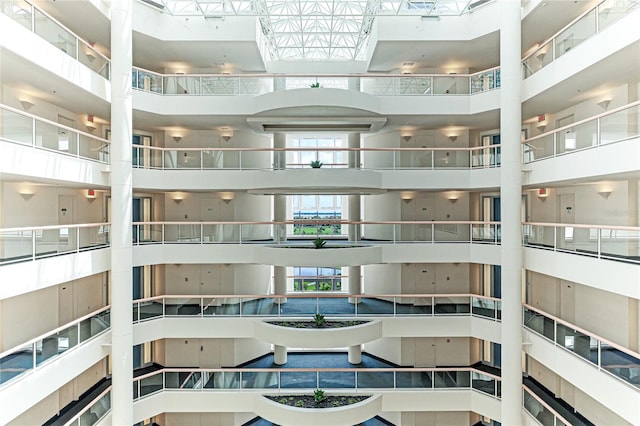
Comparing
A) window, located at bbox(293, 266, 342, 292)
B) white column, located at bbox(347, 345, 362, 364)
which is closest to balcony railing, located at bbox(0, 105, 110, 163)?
window, located at bbox(293, 266, 342, 292)

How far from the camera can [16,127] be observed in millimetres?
7938

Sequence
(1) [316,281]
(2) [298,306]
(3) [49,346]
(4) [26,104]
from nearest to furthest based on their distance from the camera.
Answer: (3) [49,346] < (4) [26,104] < (2) [298,306] < (1) [316,281]

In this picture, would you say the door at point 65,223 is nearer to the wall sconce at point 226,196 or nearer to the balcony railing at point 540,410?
the wall sconce at point 226,196

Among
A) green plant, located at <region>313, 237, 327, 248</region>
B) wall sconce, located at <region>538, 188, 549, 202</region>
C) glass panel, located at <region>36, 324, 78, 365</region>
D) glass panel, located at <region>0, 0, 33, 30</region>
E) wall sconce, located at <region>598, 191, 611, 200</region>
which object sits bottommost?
glass panel, located at <region>36, 324, 78, 365</region>

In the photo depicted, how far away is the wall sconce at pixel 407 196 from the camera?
14863 mm

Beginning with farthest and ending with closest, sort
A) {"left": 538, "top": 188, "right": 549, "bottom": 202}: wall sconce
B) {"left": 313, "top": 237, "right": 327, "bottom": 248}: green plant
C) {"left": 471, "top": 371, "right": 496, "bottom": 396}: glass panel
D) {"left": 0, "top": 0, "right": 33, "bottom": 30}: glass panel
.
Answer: {"left": 538, "top": 188, "right": 549, "bottom": 202}: wall sconce, {"left": 313, "top": 237, "right": 327, "bottom": 248}: green plant, {"left": 471, "top": 371, "right": 496, "bottom": 396}: glass panel, {"left": 0, "top": 0, "right": 33, "bottom": 30}: glass panel

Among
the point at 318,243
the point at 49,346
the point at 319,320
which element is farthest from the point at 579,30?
the point at 49,346

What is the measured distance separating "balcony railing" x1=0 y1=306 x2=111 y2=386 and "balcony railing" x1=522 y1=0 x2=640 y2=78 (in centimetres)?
1367

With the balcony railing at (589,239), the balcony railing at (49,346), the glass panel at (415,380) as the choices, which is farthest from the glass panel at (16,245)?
the balcony railing at (589,239)

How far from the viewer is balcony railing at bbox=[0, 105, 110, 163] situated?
25.6 ft

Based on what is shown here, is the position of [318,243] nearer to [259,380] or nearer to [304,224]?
[304,224]

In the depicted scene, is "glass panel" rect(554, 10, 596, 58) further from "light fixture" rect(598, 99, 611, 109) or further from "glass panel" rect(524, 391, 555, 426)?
"glass panel" rect(524, 391, 555, 426)

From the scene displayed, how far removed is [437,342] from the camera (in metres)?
13.9

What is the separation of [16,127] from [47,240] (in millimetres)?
2555
